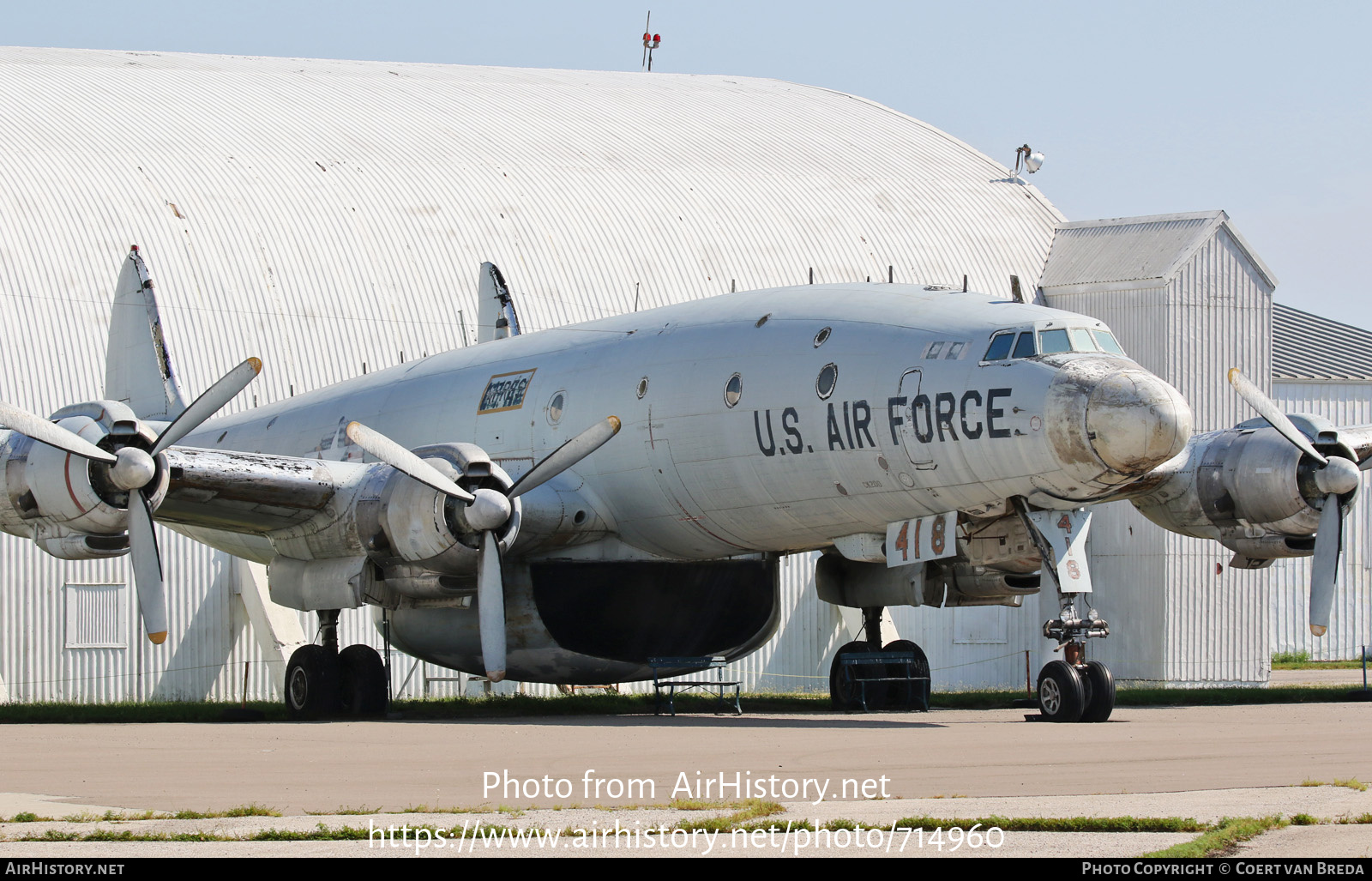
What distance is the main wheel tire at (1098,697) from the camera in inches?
676

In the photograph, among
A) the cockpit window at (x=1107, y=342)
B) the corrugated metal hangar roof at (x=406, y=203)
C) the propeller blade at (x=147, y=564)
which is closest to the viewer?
the cockpit window at (x=1107, y=342)

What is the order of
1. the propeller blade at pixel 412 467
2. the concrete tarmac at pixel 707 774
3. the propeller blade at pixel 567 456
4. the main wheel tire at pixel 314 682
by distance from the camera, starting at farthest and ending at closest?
1. the main wheel tire at pixel 314 682
2. the propeller blade at pixel 567 456
3. the propeller blade at pixel 412 467
4. the concrete tarmac at pixel 707 774

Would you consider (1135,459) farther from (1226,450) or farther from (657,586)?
(657,586)

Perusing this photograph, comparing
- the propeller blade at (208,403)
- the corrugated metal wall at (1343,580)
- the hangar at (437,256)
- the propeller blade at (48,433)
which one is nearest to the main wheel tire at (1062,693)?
the propeller blade at (208,403)

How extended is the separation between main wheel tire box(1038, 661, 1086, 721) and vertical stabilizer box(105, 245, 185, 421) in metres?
14.3

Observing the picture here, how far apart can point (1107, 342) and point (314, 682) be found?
10937 mm

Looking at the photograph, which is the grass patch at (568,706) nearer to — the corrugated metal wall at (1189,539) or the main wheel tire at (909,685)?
the main wheel tire at (909,685)

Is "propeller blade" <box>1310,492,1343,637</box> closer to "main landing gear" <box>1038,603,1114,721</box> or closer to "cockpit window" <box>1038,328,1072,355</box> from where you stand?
"main landing gear" <box>1038,603,1114,721</box>

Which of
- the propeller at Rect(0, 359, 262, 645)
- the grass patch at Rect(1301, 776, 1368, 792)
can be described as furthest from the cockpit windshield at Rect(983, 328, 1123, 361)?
the propeller at Rect(0, 359, 262, 645)

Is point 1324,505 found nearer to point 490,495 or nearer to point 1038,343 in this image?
point 1038,343

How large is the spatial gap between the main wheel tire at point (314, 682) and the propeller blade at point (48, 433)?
4.31 metres

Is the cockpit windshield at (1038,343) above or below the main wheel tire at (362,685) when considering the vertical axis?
above

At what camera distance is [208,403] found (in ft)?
63.8

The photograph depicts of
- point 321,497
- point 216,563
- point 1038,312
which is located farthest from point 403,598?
point 216,563
